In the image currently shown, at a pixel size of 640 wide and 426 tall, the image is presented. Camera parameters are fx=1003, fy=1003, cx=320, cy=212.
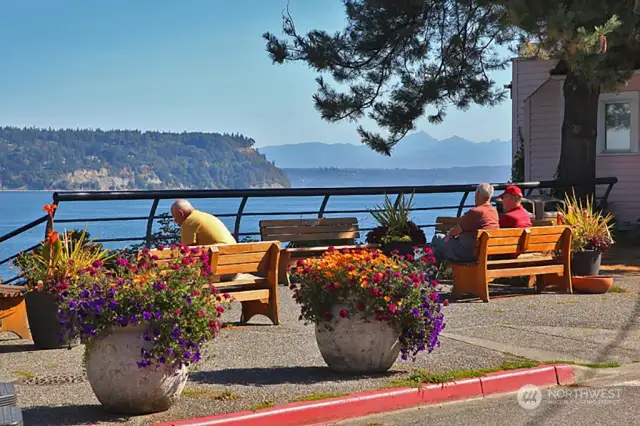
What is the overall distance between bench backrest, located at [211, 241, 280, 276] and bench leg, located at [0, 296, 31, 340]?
6.24ft

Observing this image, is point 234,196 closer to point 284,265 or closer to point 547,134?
point 284,265

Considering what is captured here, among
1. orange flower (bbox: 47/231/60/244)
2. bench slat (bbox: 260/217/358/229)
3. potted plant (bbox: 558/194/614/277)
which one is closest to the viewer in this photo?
orange flower (bbox: 47/231/60/244)

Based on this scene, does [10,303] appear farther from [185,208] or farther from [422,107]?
[422,107]

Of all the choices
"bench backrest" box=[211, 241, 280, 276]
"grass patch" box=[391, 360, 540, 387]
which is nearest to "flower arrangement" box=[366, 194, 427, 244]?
"bench backrest" box=[211, 241, 280, 276]

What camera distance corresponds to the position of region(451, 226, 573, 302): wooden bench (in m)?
12.6

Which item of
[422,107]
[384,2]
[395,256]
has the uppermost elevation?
[384,2]

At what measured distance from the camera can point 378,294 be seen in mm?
7793

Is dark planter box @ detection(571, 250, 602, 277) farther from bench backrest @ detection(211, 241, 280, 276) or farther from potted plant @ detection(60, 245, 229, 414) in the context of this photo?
potted plant @ detection(60, 245, 229, 414)

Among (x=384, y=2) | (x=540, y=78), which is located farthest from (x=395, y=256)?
(x=540, y=78)

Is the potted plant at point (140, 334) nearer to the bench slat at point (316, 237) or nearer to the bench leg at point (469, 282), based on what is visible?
the bench leg at point (469, 282)

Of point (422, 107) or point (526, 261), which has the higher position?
point (422, 107)

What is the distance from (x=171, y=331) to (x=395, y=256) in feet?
8.12

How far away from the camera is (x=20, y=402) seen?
23.3 feet

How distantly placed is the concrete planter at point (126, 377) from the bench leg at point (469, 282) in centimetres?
655
